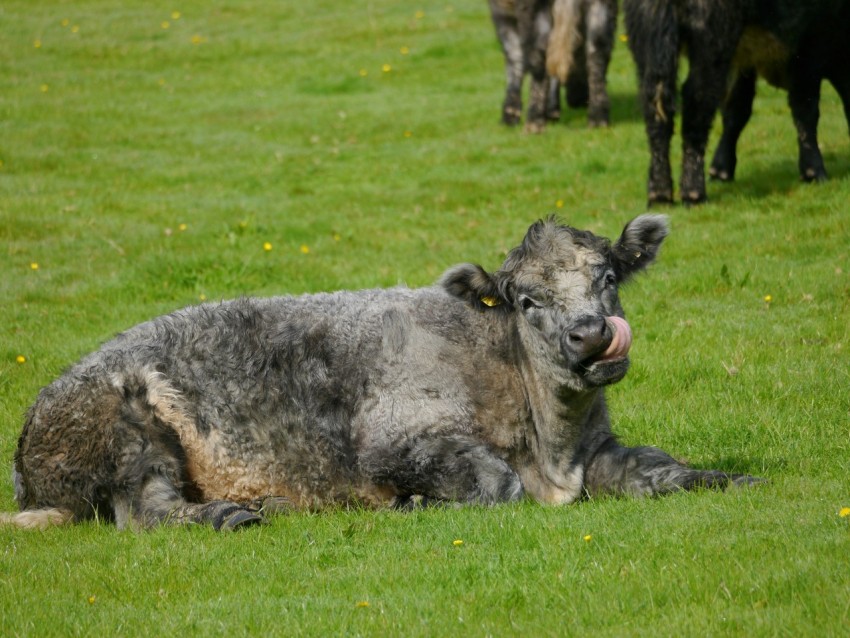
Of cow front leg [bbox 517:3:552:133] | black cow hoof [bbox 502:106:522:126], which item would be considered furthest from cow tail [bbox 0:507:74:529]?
black cow hoof [bbox 502:106:522:126]

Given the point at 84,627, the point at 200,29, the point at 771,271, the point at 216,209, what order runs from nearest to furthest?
the point at 84,627, the point at 771,271, the point at 216,209, the point at 200,29

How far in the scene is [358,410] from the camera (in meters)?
8.21

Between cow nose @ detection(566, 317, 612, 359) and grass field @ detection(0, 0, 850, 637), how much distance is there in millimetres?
947

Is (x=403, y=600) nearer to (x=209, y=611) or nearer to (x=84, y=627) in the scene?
(x=209, y=611)

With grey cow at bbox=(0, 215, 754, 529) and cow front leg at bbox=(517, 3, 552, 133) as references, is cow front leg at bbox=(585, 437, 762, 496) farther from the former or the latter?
cow front leg at bbox=(517, 3, 552, 133)

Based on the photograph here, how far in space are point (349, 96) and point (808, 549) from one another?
1996 cm

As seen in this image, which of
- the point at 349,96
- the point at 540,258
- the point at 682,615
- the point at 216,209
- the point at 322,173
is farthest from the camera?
the point at 349,96

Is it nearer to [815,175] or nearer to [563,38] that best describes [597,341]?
[815,175]

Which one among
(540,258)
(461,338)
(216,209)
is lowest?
(216,209)

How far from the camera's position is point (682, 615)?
5.31 m

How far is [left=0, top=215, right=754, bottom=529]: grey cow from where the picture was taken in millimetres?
7773

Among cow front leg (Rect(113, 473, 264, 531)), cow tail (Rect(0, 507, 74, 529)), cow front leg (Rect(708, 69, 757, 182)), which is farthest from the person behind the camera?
cow front leg (Rect(708, 69, 757, 182))

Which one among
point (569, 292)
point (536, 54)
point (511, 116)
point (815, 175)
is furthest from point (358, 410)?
point (511, 116)

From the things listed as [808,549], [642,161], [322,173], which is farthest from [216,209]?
[808,549]
